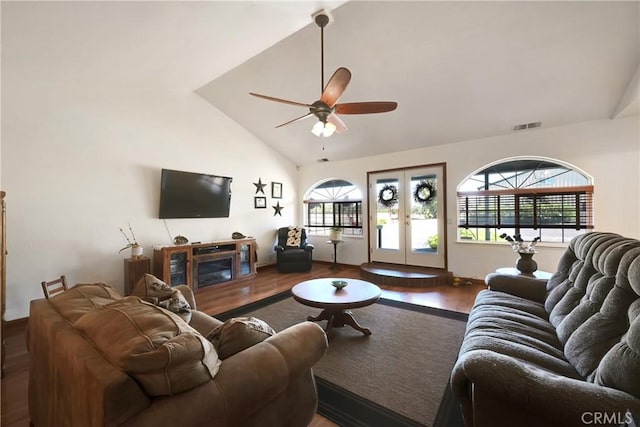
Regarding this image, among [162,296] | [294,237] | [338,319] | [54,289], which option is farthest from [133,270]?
[294,237]

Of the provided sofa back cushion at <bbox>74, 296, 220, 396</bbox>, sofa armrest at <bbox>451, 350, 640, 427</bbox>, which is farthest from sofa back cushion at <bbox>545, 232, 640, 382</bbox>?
sofa back cushion at <bbox>74, 296, 220, 396</bbox>

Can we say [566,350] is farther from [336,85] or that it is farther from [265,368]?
[336,85]

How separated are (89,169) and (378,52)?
397 centimetres

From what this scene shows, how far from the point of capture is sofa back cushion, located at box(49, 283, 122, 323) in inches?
46.2

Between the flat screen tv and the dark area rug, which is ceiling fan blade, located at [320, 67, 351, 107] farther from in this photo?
the flat screen tv

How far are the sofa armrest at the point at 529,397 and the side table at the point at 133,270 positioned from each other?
3.87 meters

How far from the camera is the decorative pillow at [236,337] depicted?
1095 millimetres

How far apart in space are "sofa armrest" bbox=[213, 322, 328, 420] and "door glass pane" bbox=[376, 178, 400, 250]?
167 inches

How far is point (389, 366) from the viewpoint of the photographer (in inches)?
79.8

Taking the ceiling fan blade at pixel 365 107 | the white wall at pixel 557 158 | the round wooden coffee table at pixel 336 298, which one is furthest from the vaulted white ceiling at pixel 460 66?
the round wooden coffee table at pixel 336 298

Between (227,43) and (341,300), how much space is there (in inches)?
124

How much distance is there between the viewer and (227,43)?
301 centimetres

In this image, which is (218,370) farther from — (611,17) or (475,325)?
(611,17)

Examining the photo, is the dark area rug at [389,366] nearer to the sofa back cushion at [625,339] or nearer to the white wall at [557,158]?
the sofa back cushion at [625,339]
